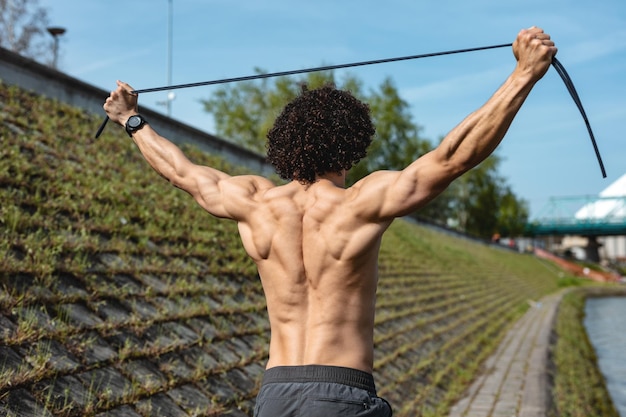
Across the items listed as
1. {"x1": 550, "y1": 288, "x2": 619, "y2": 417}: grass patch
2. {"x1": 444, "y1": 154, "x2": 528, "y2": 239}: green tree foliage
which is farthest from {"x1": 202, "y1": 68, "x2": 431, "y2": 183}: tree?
{"x1": 550, "y1": 288, "x2": 619, "y2": 417}: grass patch

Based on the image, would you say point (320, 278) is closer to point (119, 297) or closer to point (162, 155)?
point (162, 155)

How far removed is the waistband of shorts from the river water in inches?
378

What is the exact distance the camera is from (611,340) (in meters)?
20.1

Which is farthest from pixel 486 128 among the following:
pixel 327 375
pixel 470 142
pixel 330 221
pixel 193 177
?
pixel 193 177

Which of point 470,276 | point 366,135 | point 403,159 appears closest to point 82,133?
point 366,135

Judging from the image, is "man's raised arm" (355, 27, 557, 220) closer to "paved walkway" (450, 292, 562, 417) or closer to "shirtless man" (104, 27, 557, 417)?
"shirtless man" (104, 27, 557, 417)

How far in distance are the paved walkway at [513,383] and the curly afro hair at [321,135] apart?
534 cm

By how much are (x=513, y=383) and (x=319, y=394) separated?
737cm

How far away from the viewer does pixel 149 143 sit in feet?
11.3

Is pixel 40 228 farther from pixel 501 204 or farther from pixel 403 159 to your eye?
pixel 501 204

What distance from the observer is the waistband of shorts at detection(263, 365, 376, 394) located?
2568mm

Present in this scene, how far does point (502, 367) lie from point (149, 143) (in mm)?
8508

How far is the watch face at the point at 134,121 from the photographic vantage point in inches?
139

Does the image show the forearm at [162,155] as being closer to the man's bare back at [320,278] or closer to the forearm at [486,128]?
the man's bare back at [320,278]
